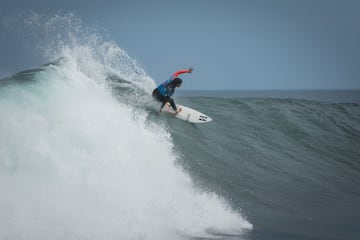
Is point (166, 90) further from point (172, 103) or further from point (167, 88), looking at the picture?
point (172, 103)

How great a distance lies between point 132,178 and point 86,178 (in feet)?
3.05

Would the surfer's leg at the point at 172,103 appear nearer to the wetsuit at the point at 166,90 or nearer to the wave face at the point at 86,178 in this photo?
the wetsuit at the point at 166,90

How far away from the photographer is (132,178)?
23.3 feet

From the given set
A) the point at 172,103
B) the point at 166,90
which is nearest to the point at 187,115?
the point at 172,103

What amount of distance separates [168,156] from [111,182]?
7.22 feet

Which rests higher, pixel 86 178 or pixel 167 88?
pixel 167 88

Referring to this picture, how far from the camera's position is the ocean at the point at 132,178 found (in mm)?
5922

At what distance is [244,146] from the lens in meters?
12.5

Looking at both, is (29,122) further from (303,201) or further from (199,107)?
(199,107)

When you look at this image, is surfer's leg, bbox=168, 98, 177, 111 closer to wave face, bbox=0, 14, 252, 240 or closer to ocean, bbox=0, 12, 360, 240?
ocean, bbox=0, 12, 360, 240

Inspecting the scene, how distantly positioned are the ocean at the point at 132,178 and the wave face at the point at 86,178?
17 mm

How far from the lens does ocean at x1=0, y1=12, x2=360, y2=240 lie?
592cm

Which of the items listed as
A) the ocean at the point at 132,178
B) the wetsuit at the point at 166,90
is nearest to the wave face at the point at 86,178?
the ocean at the point at 132,178

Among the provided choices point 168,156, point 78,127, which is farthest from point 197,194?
point 78,127
